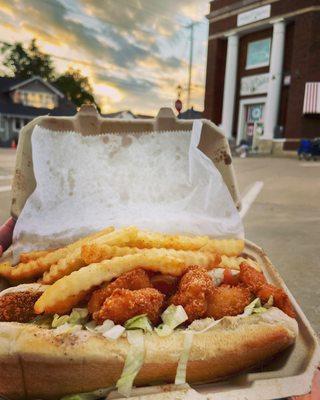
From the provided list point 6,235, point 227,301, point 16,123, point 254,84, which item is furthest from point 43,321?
point 16,123

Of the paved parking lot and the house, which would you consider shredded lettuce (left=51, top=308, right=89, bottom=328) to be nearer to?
the paved parking lot

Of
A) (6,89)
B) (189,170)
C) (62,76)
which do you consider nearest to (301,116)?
(189,170)

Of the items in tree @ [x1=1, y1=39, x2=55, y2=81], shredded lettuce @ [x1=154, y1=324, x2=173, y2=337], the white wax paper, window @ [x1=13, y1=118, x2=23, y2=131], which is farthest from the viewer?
tree @ [x1=1, y1=39, x2=55, y2=81]

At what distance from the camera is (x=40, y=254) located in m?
1.88

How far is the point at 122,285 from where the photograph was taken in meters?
1.39

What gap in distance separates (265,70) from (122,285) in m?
28.6

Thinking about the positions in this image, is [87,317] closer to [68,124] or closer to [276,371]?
[276,371]

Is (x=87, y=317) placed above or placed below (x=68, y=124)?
below

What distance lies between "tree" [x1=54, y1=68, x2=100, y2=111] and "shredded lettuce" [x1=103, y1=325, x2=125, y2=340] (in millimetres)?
61234

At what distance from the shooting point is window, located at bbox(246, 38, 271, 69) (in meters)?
26.8

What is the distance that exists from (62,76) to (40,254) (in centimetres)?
6649

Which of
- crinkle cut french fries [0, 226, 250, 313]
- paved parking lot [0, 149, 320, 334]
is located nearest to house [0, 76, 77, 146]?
paved parking lot [0, 149, 320, 334]

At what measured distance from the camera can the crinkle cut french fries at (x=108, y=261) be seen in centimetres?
137

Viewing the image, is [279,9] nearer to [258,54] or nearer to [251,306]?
[258,54]
